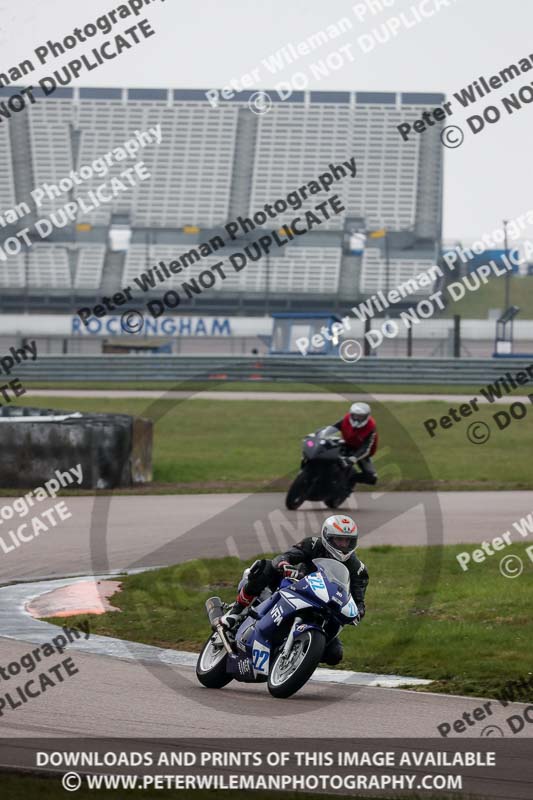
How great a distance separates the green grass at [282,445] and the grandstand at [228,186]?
43.7m

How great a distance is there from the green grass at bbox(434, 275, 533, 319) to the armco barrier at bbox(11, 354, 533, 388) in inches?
1526

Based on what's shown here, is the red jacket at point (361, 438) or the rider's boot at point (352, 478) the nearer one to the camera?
the red jacket at point (361, 438)

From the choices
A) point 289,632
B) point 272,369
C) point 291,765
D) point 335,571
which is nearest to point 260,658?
point 289,632

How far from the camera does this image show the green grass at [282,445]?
2291cm

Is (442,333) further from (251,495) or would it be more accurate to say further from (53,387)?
(251,495)

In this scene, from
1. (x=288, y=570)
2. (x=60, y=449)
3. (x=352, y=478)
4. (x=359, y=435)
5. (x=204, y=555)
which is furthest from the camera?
(x=60, y=449)

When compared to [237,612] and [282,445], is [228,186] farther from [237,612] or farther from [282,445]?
[237,612]

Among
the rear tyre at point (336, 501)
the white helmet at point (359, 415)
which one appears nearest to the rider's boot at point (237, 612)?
the white helmet at point (359, 415)

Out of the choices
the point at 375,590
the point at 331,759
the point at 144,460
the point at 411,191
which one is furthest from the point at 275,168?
the point at 331,759

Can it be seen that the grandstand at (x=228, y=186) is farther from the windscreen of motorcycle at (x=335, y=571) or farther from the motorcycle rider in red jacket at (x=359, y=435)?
the windscreen of motorcycle at (x=335, y=571)

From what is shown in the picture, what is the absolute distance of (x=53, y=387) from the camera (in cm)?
4022

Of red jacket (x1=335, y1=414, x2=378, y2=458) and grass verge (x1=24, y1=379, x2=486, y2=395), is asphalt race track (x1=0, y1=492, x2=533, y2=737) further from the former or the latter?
grass verge (x1=24, y1=379, x2=486, y2=395)

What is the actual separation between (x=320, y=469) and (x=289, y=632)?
31.9 ft

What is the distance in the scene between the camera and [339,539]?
27.8ft
